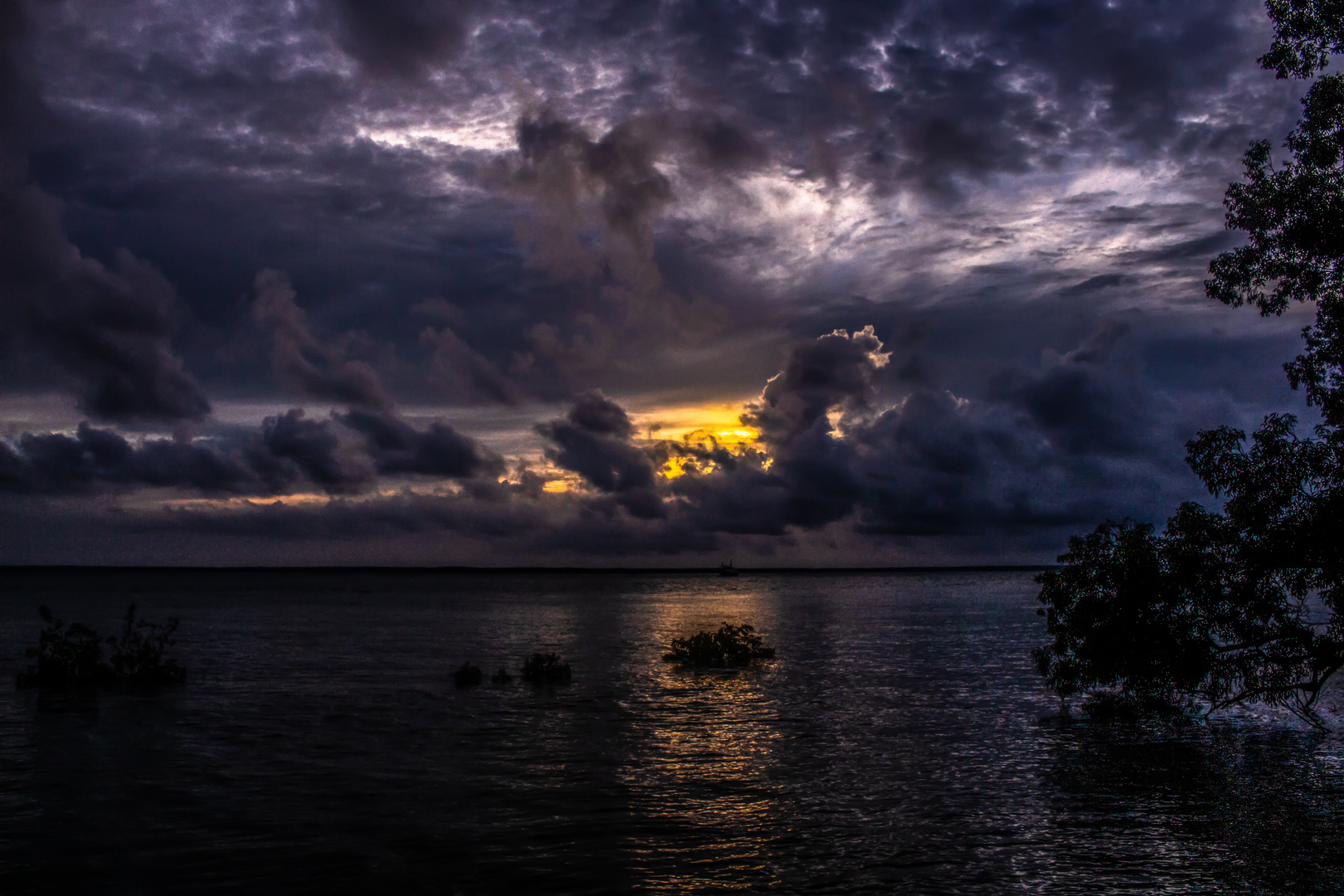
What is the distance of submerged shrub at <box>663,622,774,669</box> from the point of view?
5641 cm

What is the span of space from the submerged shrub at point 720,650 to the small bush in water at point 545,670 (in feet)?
38.0

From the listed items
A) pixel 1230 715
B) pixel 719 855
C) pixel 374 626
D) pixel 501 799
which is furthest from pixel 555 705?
pixel 374 626

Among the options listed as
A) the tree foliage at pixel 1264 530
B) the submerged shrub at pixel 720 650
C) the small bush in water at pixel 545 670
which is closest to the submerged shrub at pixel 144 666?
the small bush in water at pixel 545 670

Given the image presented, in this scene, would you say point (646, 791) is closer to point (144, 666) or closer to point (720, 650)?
point (720, 650)

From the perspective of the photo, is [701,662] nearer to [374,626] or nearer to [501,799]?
[501,799]

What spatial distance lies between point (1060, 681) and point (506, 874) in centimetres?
1997

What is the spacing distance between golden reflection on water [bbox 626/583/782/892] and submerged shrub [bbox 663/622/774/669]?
6899 mm

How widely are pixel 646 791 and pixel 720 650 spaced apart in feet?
106

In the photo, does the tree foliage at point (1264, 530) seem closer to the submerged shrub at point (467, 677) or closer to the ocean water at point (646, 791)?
the ocean water at point (646, 791)

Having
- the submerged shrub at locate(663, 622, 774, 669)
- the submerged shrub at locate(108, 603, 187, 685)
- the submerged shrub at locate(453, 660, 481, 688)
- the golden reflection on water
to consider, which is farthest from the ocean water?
the submerged shrub at locate(663, 622, 774, 669)

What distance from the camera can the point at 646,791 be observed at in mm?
24578

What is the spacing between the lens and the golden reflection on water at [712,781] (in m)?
18.4

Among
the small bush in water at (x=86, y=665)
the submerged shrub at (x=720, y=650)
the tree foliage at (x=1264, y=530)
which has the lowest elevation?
the submerged shrub at (x=720, y=650)

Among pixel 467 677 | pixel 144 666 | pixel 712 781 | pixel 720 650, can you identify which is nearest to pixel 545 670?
pixel 467 677
